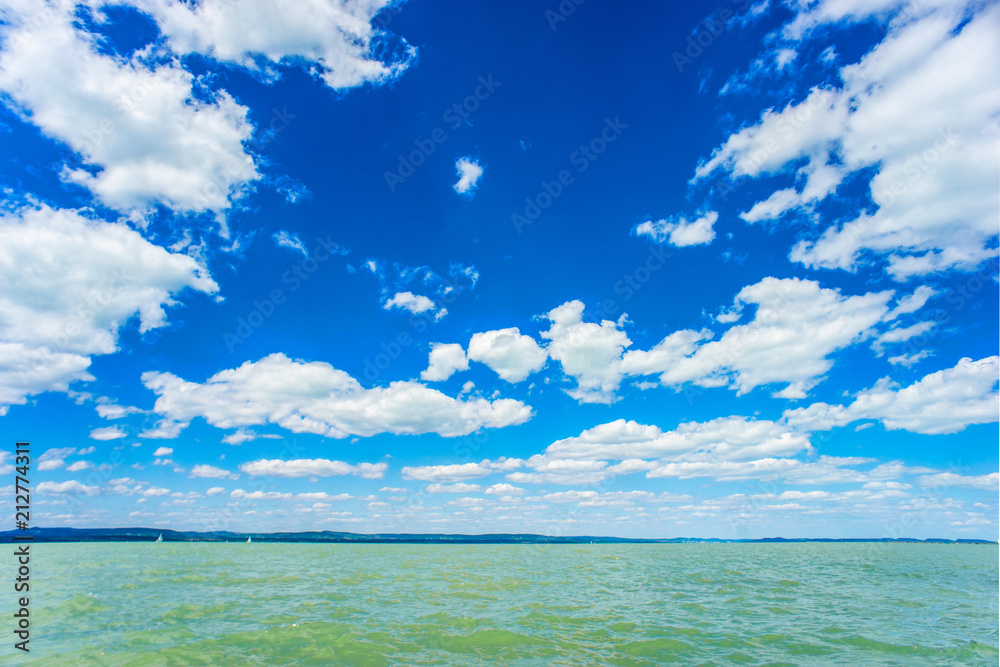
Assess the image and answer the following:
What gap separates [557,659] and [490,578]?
2733 cm

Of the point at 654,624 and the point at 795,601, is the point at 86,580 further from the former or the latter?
the point at 795,601

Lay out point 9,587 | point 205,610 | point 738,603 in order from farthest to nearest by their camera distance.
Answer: point 9,587, point 738,603, point 205,610

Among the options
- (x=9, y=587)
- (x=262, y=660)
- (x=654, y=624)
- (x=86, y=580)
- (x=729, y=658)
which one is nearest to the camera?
(x=262, y=660)

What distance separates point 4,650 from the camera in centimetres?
1792

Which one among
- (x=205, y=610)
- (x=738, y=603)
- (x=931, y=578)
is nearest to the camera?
(x=205, y=610)

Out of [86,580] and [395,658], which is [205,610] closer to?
[395,658]

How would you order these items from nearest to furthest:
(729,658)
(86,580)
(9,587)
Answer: (729,658)
(9,587)
(86,580)

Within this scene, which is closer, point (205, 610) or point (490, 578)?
point (205, 610)

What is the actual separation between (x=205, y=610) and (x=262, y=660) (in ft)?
39.4

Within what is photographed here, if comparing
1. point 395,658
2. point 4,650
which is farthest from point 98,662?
point 395,658

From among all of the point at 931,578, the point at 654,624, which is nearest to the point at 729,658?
the point at 654,624

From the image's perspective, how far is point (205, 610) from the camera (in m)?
24.8

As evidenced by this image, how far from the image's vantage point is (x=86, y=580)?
1574 inches

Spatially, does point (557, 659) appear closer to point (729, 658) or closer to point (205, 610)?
point (729, 658)
